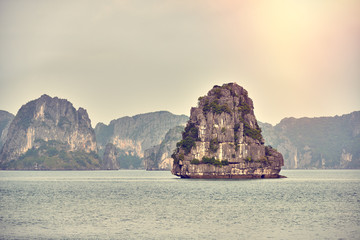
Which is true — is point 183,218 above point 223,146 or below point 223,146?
below

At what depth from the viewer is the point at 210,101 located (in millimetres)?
196750

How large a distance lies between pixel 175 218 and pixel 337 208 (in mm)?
27675

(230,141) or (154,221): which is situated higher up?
(230,141)

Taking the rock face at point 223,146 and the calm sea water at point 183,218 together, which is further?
the rock face at point 223,146

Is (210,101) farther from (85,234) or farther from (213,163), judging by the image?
(85,234)

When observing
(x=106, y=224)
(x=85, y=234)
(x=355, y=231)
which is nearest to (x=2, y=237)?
(x=85, y=234)

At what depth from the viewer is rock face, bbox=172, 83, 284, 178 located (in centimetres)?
17950

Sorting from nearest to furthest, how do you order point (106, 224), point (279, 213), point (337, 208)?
point (106, 224) < point (279, 213) < point (337, 208)

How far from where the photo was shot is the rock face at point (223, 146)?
17950cm

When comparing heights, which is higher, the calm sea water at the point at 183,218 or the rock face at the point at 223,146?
the rock face at the point at 223,146

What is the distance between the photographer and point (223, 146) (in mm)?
181375

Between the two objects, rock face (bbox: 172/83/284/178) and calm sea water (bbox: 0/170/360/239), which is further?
rock face (bbox: 172/83/284/178)

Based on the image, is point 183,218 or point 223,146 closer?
point 183,218

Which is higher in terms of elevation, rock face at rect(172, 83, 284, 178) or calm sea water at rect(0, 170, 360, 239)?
rock face at rect(172, 83, 284, 178)
